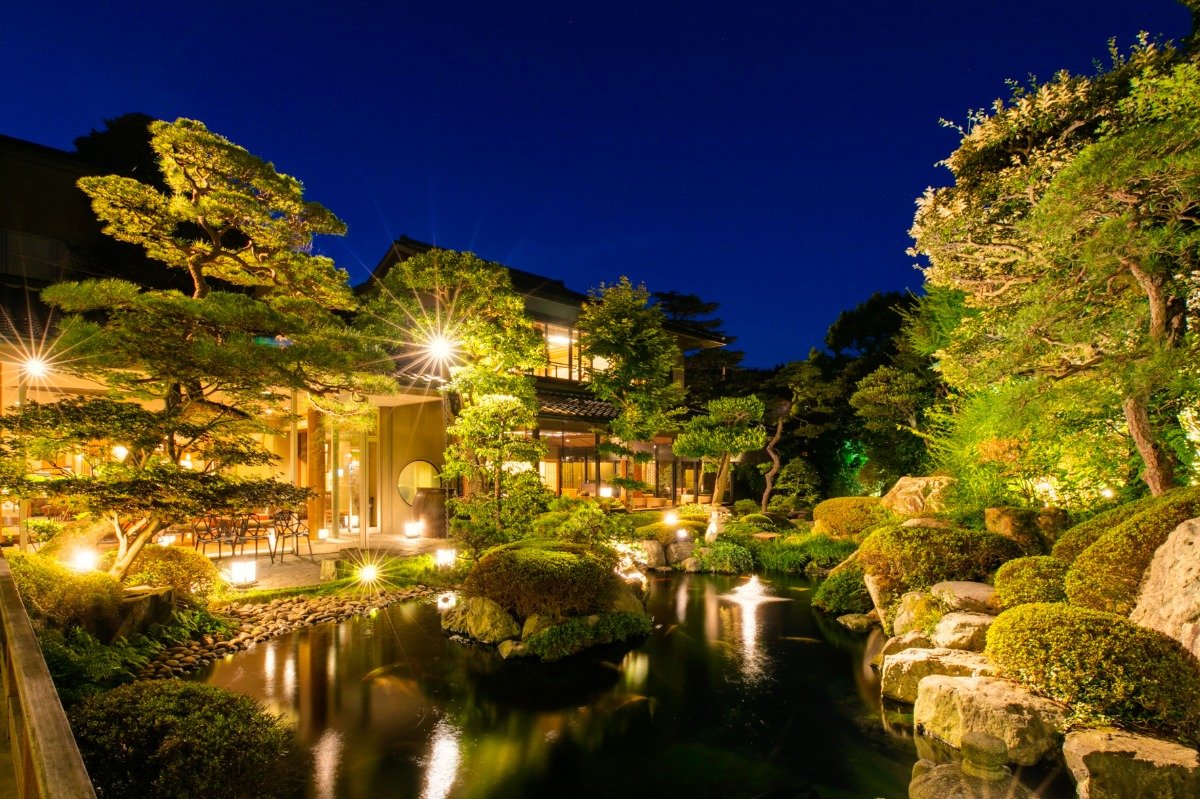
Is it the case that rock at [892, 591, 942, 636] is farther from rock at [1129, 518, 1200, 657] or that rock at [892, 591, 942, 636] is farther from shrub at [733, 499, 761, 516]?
shrub at [733, 499, 761, 516]

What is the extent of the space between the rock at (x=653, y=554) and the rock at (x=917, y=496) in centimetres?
538

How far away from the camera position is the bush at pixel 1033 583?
673cm

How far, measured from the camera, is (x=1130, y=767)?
14.6ft

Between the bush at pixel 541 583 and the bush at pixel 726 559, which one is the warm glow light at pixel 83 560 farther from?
the bush at pixel 726 559

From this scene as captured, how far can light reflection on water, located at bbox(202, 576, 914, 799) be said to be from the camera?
5172 millimetres

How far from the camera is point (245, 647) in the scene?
813 cm

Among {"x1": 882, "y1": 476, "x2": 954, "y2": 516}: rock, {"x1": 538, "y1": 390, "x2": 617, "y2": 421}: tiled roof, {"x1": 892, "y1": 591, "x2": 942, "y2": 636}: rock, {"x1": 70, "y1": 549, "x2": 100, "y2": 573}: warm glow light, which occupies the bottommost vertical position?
{"x1": 892, "y1": 591, "x2": 942, "y2": 636}: rock

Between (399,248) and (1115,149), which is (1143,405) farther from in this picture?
(399,248)

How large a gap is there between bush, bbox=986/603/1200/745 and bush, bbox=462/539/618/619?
5201 mm

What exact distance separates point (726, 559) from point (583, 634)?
6419mm

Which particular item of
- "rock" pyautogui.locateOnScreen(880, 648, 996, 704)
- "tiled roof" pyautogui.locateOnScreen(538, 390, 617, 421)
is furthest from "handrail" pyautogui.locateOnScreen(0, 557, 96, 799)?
"tiled roof" pyautogui.locateOnScreen(538, 390, 617, 421)

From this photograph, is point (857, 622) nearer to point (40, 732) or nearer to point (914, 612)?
point (914, 612)

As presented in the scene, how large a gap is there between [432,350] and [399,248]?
6.09 m

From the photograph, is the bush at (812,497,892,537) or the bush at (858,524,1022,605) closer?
the bush at (858,524,1022,605)
